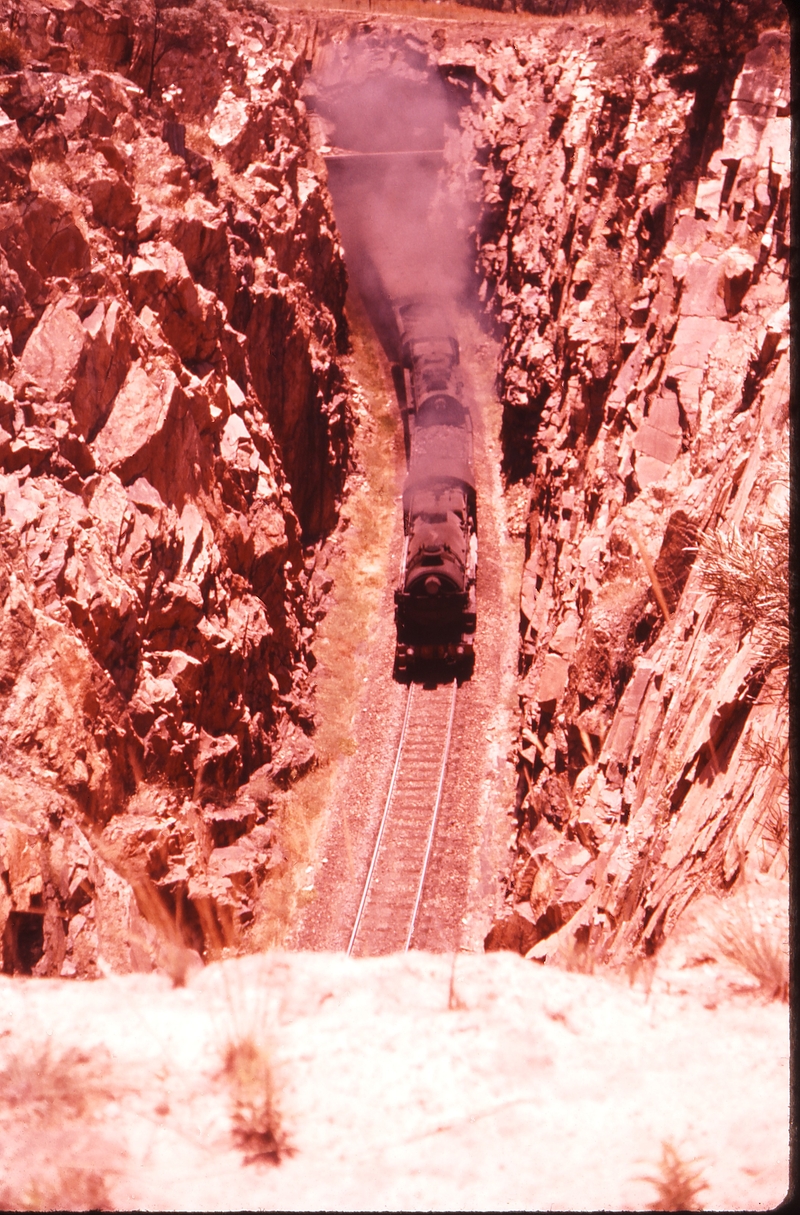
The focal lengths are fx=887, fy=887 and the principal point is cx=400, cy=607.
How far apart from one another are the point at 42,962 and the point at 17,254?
10.7 metres

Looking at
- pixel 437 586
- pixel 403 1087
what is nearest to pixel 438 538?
pixel 437 586

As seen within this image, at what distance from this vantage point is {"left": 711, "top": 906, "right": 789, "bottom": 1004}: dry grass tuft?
4.42 metres

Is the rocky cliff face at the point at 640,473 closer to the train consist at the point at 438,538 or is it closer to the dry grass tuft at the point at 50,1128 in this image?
the train consist at the point at 438,538

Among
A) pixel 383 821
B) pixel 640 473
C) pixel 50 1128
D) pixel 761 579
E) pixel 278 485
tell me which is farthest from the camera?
pixel 278 485

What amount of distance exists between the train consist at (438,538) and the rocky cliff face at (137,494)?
2877 millimetres

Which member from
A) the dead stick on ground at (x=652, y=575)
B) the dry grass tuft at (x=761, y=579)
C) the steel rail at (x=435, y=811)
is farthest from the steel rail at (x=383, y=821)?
the dry grass tuft at (x=761, y=579)

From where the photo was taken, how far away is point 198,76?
22938 mm

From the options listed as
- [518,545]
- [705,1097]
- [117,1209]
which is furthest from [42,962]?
[518,545]

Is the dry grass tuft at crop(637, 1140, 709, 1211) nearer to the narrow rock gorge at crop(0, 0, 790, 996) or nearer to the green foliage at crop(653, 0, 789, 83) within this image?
the narrow rock gorge at crop(0, 0, 790, 996)

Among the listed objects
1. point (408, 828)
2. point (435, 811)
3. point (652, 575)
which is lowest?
point (408, 828)

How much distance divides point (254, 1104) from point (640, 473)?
13.6 meters

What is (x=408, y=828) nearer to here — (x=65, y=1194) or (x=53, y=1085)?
(x=53, y=1085)

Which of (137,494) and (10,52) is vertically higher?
(10,52)

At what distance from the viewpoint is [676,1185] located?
3.34 meters
